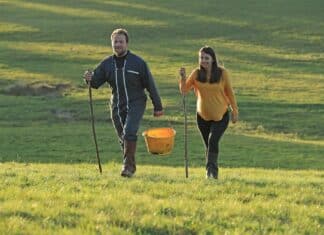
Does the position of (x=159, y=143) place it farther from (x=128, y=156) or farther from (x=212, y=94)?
(x=212, y=94)

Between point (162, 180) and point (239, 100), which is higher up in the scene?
point (162, 180)

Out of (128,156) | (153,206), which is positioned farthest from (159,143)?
(153,206)

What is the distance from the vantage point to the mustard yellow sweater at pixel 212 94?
12969mm

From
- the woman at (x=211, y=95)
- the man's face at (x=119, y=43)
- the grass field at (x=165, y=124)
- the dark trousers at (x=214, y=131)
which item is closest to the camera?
the grass field at (x=165, y=124)

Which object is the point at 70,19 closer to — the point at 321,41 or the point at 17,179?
the point at 321,41

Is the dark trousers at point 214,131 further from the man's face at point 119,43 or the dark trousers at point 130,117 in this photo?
the man's face at point 119,43

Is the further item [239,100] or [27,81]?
[27,81]

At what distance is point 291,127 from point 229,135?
10.8ft

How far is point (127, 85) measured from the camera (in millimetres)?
12531

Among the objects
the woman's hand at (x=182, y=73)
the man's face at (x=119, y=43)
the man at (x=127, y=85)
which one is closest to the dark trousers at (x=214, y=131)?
the woman's hand at (x=182, y=73)

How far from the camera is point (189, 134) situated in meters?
28.2

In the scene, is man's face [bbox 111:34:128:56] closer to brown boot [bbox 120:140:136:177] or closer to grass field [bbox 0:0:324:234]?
brown boot [bbox 120:140:136:177]

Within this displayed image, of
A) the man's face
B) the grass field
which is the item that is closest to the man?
the man's face

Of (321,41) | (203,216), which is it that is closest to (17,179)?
Result: (203,216)
